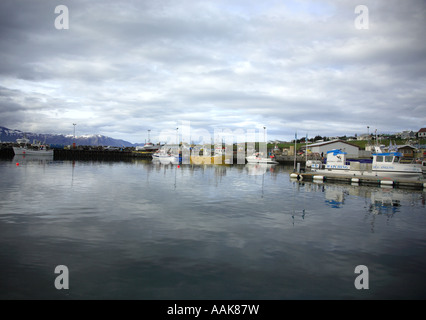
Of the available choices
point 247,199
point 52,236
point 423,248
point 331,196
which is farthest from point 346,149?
point 52,236

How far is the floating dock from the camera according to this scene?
41.0 metres

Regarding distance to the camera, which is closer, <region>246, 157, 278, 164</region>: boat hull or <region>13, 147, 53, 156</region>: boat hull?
A: <region>246, 157, 278, 164</region>: boat hull

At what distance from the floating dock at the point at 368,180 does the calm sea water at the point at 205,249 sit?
19.7 metres

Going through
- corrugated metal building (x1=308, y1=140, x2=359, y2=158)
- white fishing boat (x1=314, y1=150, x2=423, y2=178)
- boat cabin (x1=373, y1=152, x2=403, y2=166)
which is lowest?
white fishing boat (x1=314, y1=150, x2=423, y2=178)

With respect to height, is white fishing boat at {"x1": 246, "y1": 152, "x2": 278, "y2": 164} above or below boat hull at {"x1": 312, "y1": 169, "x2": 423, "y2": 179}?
above

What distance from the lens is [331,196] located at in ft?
103

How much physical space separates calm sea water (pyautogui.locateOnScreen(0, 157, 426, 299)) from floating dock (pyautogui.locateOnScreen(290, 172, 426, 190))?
19724 mm

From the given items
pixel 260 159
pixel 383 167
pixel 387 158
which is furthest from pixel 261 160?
pixel 383 167

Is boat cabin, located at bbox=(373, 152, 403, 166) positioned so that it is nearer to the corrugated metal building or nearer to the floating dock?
the floating dock

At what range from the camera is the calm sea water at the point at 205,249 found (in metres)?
9.51

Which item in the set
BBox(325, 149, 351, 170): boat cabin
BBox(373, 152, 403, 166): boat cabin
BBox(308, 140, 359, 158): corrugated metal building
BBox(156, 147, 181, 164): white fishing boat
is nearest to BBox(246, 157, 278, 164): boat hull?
BBox(308, 140, 359, 158): corrugated metal building

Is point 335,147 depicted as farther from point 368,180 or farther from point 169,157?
point 368,180

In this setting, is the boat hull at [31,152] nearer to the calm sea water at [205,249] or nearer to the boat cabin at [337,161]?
the calm sea water at [205,249]
